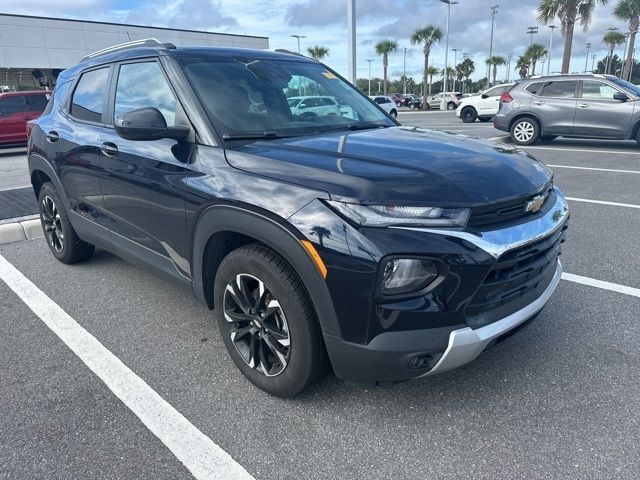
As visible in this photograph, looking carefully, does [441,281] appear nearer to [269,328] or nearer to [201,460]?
[269,328]

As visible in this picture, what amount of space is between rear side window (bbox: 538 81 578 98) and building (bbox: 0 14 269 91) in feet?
66.9

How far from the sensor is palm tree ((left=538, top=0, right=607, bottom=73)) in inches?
Answer: 1126

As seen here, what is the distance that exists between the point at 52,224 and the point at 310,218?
3616mm

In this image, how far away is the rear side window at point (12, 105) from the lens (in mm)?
13969

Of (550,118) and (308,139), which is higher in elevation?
(308,139)

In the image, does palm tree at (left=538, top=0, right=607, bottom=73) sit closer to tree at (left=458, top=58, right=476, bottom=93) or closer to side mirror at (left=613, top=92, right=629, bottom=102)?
side mirror at (left=613, top=92, right=629, bottom=102)

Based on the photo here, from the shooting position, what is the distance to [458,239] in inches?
79.9

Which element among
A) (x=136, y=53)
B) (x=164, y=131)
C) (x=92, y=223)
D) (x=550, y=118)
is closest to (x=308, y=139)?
(x=164, y=131)

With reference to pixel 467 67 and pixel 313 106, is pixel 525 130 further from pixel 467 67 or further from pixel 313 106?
pixel 467 67

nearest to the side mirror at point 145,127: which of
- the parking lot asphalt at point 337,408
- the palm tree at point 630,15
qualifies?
the parking lot asphalt at point 337,408

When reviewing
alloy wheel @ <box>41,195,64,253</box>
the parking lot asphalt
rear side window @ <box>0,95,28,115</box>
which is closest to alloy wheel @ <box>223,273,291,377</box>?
the parking lot asphalt

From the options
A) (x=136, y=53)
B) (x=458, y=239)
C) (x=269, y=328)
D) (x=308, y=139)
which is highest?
(x=136, y=53)

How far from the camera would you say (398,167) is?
2.28 m

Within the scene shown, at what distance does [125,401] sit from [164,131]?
146 cm
